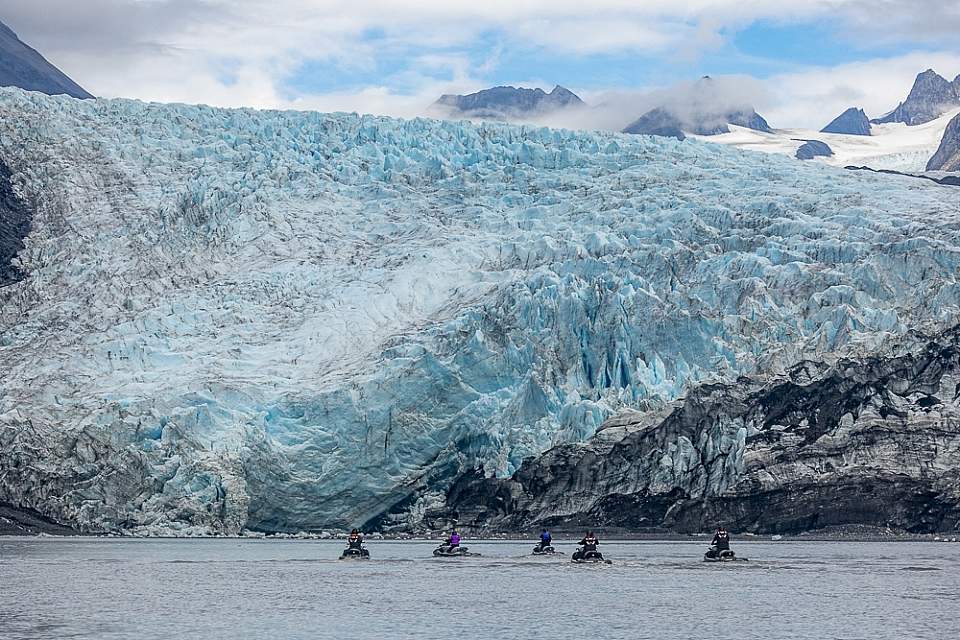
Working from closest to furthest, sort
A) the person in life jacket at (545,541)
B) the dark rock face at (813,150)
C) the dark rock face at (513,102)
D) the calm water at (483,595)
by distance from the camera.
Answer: the calm water at (483,595)
the person in life jacket at (545,541)
the dark rock face at (813,150)
the dark rock face at (513,102)

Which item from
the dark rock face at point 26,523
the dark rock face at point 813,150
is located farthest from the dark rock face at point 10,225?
the dark rock face at point 813,150

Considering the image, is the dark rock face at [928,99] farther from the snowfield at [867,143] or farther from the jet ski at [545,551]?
the jet ski at [545,551]

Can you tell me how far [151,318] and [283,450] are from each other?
36.2 feet

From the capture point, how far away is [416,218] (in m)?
73.9

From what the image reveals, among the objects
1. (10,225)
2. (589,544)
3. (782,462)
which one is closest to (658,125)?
(10,225)

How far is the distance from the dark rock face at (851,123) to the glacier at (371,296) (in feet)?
308

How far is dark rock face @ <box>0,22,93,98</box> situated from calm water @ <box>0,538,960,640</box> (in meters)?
68.4

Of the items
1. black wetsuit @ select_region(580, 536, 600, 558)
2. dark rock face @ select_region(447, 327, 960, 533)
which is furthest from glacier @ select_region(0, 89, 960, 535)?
black wetsuit @ select_region(580, 536, 600, 558)

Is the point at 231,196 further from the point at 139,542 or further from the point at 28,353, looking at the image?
the point at 139,542

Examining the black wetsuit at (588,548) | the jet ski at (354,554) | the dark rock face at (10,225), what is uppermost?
the dark rock face at (10,225)

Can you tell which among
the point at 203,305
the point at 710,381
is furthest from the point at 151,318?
the point at 710,381

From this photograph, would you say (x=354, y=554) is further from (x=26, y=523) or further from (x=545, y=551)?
(x=26, y=523)

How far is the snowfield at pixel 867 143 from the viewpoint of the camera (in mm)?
130625

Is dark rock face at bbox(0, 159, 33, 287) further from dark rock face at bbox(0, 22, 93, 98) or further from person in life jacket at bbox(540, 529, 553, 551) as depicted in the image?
dark rock face at bbox(0, 22, 93, 98)
